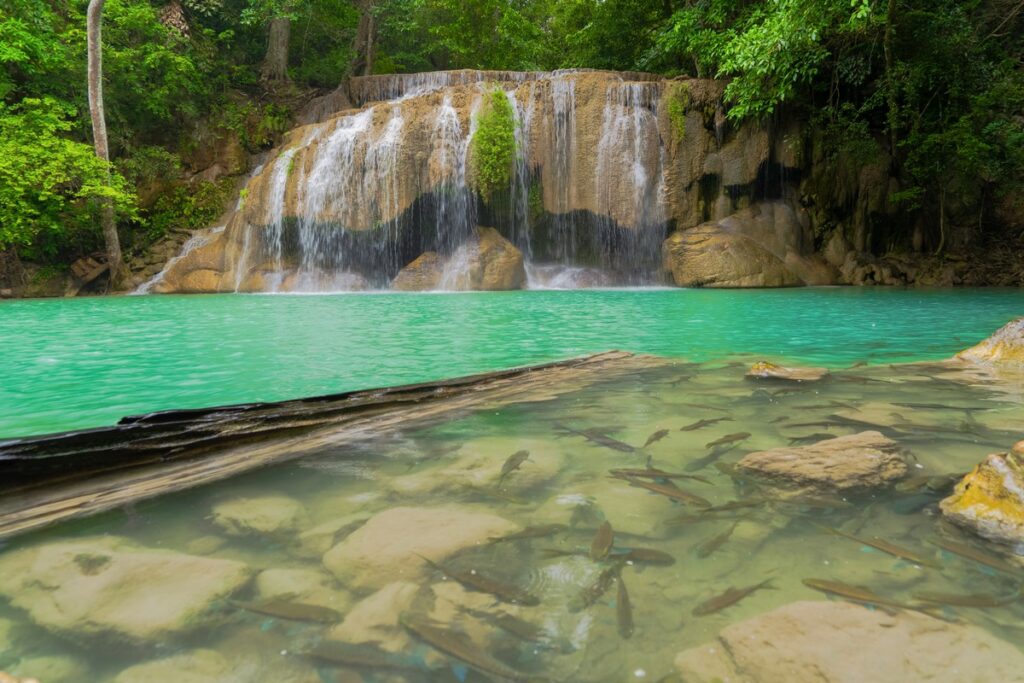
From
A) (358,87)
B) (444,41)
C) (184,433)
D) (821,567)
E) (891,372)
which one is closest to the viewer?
(821,567)

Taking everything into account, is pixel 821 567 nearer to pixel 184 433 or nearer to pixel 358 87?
pixel 184 433

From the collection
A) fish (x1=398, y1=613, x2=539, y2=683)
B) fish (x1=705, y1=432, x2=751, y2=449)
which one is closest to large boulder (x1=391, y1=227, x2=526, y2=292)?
fish (x1=705, y1=432, x2=751, y2=449)

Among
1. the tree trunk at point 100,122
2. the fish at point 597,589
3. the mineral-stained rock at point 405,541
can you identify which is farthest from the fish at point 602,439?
the tree trunk at point 100,122

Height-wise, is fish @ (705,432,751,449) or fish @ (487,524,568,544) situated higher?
fish @ (705,432,751,449)

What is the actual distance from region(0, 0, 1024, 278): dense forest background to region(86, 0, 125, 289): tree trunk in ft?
1.57

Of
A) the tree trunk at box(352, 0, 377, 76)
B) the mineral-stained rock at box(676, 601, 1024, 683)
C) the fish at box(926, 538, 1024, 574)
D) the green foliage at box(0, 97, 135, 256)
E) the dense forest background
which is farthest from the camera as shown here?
the tree trunk at box(352, 0, 377, 76)

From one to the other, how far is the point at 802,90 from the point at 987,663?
58.2ft

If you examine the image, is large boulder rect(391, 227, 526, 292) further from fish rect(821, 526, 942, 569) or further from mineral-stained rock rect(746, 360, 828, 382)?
fish rect(821, 526, 942, 569)

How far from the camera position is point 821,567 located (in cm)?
146

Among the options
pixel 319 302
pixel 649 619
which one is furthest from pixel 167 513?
pixel 319 302

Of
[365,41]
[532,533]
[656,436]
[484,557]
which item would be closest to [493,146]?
[365,41]

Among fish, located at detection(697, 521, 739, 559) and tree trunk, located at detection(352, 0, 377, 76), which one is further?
tree trunk, located at detection(352, 0, 377, 76)

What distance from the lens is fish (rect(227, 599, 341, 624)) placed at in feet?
4.19

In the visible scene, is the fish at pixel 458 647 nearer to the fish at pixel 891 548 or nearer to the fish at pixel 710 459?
the fish at pixel 891 548
